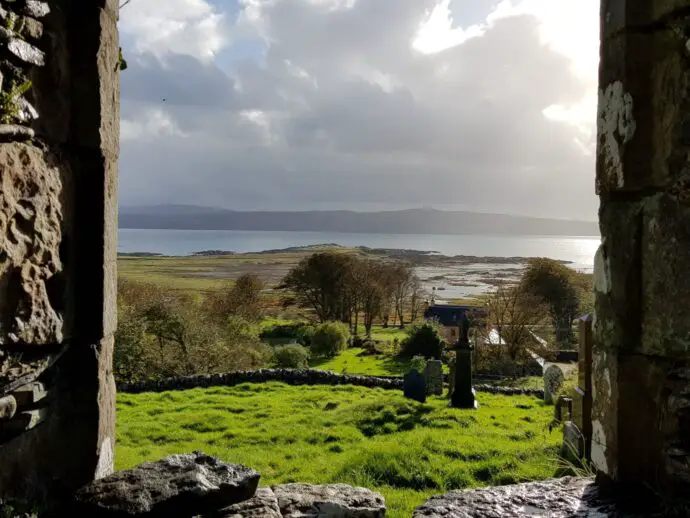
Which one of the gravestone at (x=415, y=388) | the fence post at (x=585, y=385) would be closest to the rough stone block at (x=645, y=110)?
the fence post at (x=585, y=385)

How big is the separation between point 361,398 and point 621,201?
11589 mm

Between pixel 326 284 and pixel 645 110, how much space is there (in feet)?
105

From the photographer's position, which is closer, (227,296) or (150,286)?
(150,286)

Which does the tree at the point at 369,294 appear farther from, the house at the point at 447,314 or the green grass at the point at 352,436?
the green grass at the point at 352,436

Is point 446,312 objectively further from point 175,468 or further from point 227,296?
point 175,468

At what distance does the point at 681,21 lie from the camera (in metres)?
2.40

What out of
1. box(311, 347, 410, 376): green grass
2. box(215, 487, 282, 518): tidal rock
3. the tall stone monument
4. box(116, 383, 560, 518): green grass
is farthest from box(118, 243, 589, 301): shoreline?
the tall stone monument

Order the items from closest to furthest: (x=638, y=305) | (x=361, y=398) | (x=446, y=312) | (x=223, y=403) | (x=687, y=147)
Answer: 1. (x=687, y=147)
2. (x=638, y=305)
3. (x=223, y=403)
4. (x=361, y=398)
5. (x=446, y=312)

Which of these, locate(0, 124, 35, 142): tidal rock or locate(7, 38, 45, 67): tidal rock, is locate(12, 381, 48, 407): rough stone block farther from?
locate(7, 38, 45, 67): tidal rock

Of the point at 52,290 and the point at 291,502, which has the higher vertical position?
the point at 52,290

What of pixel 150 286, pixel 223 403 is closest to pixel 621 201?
pixel 223 403

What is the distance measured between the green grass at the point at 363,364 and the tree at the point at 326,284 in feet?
25.4

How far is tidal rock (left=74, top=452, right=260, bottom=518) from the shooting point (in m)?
2.28

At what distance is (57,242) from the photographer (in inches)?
96.0
